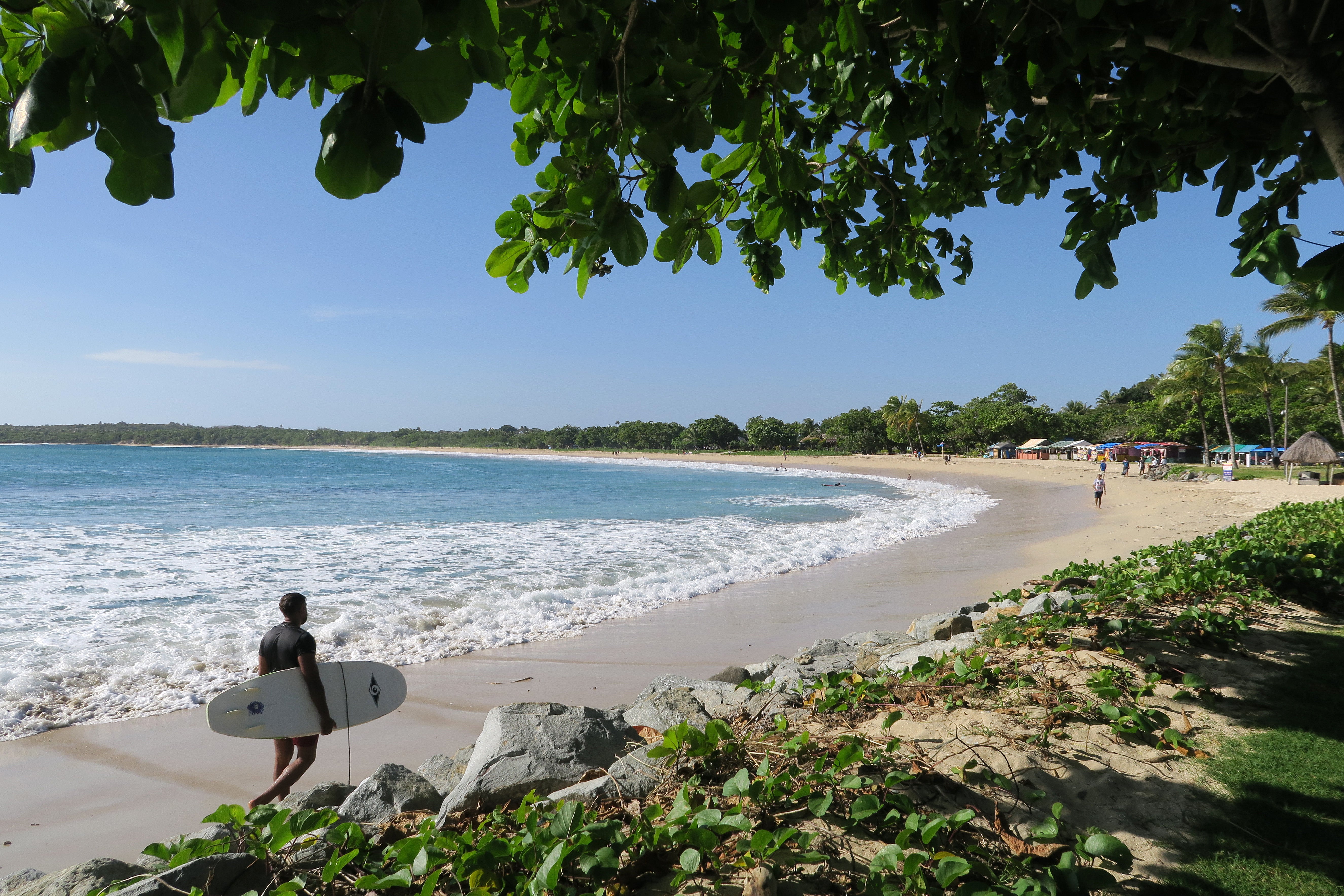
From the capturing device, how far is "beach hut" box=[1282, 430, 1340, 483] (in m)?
24.2

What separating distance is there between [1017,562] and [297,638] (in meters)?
12.1

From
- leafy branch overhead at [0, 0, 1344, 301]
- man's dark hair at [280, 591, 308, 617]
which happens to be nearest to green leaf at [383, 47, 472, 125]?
leafy branch overhead at [0, 0, 1344, 301]

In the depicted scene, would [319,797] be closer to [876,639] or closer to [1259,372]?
[876,639]

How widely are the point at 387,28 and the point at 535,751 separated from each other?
309 cm

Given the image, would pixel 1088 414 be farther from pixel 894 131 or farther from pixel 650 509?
pixel 894 131

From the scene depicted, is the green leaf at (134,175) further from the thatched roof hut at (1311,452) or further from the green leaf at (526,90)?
the thatched roof hut at (1311,452)

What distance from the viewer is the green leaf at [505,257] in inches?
77.9

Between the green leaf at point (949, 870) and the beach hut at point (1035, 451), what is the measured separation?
69494 millimetres

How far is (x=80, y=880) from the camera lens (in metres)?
2.25

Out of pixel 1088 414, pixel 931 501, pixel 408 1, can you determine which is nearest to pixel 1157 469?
pixel 931 501

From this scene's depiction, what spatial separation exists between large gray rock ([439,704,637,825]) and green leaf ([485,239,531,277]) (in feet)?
7.53

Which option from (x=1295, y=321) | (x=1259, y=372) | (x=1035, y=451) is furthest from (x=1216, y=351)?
(x=1035, y=451)

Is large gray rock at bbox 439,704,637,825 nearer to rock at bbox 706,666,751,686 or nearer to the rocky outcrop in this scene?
the rocky outcrop

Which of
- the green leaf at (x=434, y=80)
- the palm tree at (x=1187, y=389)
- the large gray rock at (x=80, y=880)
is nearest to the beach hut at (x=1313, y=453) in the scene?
the palm tree at (x=1187, y=389)
